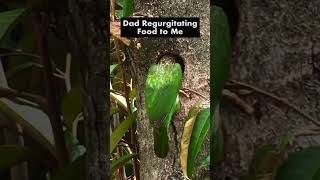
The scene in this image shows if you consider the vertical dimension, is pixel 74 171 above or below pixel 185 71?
below

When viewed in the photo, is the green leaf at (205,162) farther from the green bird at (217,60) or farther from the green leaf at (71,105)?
the green leaf at (71,105)

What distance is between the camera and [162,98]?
70 centimetres

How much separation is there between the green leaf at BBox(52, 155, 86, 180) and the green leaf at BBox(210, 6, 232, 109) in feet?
0.64

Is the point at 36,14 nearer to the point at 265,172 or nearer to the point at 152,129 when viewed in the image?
Result: the point at 152,129

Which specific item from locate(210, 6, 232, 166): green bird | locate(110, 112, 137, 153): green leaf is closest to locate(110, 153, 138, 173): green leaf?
locate(110, 112, 137, 153): green leaf

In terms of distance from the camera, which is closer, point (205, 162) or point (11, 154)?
point (11, 154)

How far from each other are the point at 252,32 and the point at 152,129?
0.21m

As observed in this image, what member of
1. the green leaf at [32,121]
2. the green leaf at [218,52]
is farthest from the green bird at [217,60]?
the green leaf at [32,121]

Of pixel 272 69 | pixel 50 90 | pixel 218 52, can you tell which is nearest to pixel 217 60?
pixel 218 52

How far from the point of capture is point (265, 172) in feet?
2.05

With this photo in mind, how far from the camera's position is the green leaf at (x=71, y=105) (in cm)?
61

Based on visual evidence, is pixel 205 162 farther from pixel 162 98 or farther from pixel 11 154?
pixel 11 154

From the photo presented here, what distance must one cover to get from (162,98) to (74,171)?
0.16 m

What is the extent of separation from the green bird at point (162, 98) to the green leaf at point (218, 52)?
2.1 inches
